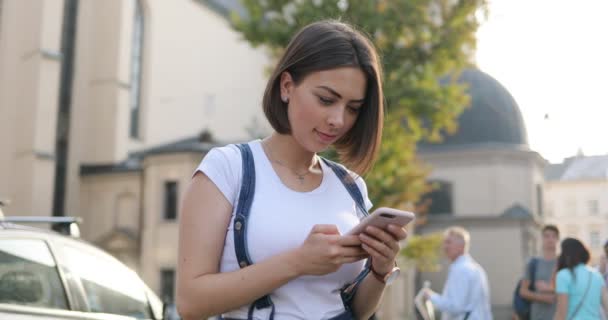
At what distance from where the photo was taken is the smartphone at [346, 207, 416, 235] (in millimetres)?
1989

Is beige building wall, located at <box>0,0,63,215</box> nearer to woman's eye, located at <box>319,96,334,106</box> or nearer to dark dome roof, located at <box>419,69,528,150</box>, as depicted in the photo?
dark dome roof, located at <box>419,69,528,150</box>

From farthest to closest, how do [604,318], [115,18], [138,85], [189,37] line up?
[189,37], [138,85], [115,18], [604,318]

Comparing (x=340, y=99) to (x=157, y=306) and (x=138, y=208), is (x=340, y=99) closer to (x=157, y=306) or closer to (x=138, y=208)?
(x=157, y=306)

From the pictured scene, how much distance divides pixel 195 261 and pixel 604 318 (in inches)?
229

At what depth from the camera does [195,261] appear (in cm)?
210

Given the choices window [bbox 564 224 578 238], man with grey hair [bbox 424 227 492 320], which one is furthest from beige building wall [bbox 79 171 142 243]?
man with grey hair [bbox 424 227 492 320]

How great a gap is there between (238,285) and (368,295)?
1.54 feet

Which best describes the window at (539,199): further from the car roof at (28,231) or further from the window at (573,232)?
A: the car roof at (28,231)

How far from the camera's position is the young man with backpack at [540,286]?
7727mm

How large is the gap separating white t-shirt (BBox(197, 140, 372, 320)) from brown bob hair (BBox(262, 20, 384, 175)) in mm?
177

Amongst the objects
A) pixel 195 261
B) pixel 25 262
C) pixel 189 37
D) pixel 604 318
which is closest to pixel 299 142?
pixel 195 261

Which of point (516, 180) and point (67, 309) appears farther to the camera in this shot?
point (516, 180)

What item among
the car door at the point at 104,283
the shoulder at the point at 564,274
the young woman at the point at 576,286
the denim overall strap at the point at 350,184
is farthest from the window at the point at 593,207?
the denim overall strap at the point at 350,184

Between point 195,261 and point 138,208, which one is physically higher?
point 195,261
